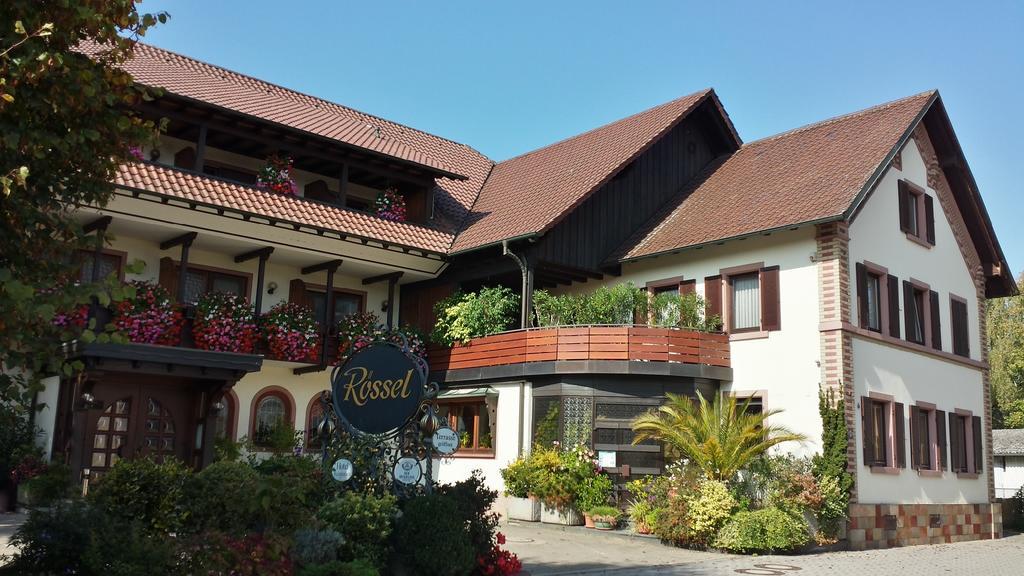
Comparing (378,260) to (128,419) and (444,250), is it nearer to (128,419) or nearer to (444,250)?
(444,250)

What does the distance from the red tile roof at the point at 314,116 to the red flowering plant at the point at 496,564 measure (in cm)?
1299

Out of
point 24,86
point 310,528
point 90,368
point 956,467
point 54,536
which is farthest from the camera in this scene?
point 956,467

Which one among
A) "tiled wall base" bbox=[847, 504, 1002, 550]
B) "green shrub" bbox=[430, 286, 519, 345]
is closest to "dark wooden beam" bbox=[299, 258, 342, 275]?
"green shrub" bbox=[430, 286, 519, 345]

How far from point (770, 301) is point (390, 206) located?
976 cm

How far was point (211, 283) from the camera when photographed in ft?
71.3

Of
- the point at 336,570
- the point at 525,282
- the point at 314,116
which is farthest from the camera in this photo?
the point at 314,116

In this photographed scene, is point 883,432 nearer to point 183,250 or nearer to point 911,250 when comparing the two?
point 911,250

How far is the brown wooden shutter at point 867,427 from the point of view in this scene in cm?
1908

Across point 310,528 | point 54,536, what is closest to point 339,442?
point 310,528

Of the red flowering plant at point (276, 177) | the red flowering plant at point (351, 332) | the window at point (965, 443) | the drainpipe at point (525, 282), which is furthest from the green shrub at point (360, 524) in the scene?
the window at point (965, 443)

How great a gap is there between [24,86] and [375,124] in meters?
22.3

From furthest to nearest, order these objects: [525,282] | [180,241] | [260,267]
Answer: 1. [525,282]
2. [260,267]
3. [180,241]

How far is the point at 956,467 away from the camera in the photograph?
889 inches

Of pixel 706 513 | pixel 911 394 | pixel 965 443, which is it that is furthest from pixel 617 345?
pixel 965 443
